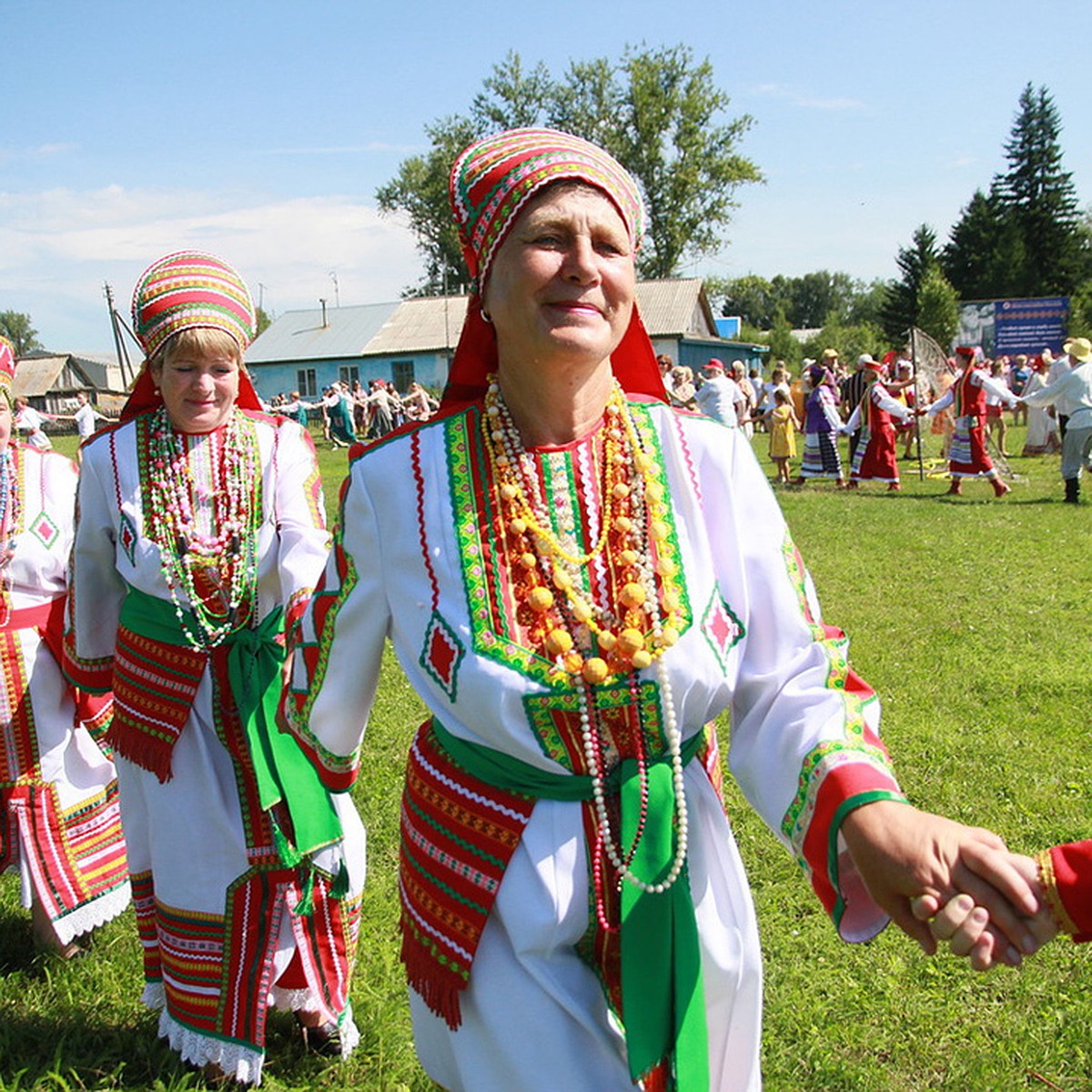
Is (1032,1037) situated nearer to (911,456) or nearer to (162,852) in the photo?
(162,852)

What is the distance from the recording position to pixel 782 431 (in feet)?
54.4

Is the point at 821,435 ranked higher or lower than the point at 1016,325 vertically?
lower

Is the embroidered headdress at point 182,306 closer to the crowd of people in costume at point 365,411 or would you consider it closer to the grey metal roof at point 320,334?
the crowd of people in costume at point 365,411

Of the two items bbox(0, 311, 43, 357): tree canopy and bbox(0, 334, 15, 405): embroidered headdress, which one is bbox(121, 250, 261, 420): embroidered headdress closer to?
bbox(0, 334, 15, 405): embroidered headdress

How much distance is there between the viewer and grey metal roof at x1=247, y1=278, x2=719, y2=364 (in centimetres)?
4525

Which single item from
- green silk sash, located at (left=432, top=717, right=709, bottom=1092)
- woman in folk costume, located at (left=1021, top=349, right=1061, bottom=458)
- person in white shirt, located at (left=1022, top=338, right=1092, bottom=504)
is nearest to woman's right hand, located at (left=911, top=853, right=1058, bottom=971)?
green silk sash, located at (left=432, top=717, right=709, bottom=1092)

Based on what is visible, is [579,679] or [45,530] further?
[45,530]

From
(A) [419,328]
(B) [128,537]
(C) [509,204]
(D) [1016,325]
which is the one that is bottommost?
(D) [1016,325]

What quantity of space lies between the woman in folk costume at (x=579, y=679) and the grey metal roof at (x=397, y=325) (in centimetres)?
4279

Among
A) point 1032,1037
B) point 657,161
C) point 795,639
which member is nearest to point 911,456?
point 1032,1037

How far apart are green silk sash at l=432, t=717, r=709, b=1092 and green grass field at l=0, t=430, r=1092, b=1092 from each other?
1.43m

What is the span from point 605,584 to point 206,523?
66.9 inches

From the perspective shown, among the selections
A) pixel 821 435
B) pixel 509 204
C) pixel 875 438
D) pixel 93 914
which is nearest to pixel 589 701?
pixel 509 204

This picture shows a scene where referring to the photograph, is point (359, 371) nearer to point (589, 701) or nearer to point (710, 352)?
point (710, 352)
